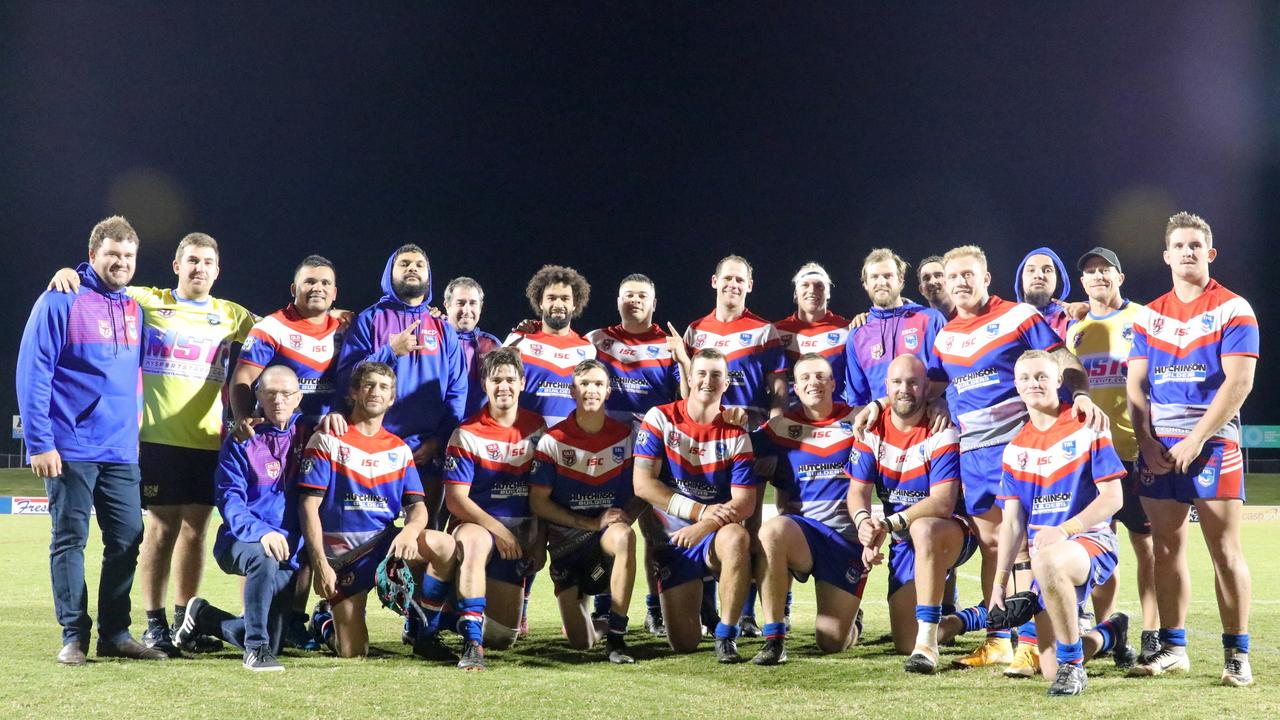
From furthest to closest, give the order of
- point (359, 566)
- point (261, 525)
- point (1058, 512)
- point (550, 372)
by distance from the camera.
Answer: point (550, 372) < point (359, 566) < point (261, 525) < point (1058, 512)

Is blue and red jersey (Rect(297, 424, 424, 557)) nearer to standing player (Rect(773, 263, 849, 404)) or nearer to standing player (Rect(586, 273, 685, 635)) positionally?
standing player (Rect(586, 273, 685, 635))

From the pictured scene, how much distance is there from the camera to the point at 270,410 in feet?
17.3

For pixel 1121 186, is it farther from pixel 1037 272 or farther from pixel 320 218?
pixel 1037 272

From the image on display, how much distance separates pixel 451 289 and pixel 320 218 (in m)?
30.5

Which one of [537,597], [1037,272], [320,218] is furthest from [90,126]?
[1037,272]

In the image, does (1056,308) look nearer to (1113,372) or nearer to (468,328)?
(1113,372)

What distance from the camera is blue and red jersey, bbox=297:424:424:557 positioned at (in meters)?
5.20

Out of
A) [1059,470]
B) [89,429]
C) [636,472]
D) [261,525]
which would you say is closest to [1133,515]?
[1059,470]

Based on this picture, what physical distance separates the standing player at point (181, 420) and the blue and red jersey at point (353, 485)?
2.70 ft

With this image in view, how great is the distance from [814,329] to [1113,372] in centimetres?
182

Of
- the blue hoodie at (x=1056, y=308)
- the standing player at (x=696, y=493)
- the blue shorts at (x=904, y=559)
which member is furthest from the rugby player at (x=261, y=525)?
the blue hoodie at (x=1056, y=308)

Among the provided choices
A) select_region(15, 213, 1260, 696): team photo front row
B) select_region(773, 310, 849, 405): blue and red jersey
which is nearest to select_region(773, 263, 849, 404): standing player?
select_region(773, 310, 849, 405): blue and red jersey

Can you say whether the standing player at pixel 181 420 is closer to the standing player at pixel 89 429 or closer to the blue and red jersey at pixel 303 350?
the blue and red jersey at pixel 303 350

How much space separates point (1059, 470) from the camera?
458 centimetres
